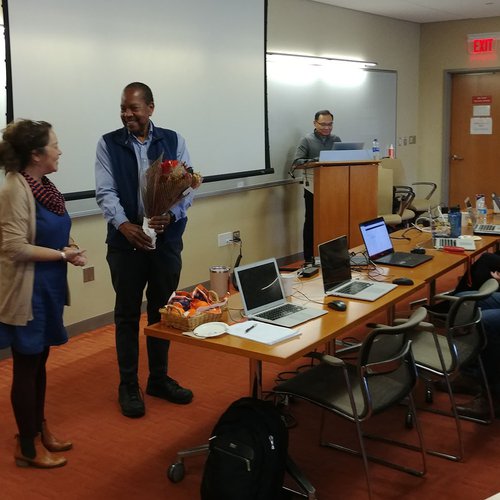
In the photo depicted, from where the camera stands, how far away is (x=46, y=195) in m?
2.89

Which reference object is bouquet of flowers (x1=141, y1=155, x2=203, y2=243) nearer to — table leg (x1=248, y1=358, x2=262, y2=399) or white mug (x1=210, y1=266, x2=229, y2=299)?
table leg (x1=248, y1=358, x2=262, y2=399)

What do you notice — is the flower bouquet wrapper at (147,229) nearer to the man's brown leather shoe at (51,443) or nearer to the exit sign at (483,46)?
the man's brown leather shoe at (51,443)

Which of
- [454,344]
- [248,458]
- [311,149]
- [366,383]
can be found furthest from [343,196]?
[248,458]

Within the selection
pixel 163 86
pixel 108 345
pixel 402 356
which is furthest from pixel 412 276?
pixel 163 86

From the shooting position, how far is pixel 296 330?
2.86m

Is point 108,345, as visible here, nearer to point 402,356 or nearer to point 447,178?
point 402,356

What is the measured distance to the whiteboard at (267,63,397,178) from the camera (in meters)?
6.82

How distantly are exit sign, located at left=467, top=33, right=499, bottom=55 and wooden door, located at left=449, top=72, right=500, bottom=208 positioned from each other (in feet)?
1.01

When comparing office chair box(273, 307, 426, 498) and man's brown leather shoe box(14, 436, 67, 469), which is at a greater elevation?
office chair box(273, 307, 426, 498)

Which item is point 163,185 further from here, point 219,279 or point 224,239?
point 224,239

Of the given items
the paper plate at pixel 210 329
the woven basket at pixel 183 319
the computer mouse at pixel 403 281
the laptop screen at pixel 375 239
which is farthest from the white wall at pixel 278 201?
the computer mouse at pixel 403 281

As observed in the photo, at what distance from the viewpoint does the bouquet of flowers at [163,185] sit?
3168 mm

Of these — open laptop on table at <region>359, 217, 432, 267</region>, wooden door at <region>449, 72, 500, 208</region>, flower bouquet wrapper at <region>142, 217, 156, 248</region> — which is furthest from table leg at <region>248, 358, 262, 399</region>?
wooden door at <region>449, 72, 500, 208</region>

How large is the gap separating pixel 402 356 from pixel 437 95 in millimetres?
7235
